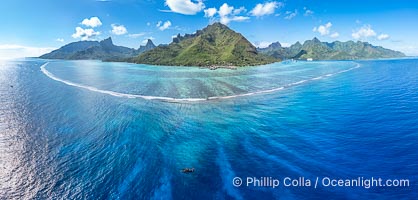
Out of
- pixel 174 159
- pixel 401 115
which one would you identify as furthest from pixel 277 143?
pixel 401 115

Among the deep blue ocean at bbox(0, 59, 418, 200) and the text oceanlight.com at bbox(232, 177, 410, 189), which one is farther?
the deep blue ocean at bbox(0, 59, 418, 200)

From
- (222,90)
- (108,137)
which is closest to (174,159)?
(108,137)

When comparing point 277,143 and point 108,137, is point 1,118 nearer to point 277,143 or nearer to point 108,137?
point 108,137

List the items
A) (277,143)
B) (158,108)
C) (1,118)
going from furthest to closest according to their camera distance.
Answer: (158,108) < (1,118) < (277,143)

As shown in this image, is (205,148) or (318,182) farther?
(205,148)

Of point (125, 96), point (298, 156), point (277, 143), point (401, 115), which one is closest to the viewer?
point (298, 156)

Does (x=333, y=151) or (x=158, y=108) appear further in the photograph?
(x=158, y=108)

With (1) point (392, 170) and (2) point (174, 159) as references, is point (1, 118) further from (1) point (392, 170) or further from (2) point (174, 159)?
(1) point (392, 170)

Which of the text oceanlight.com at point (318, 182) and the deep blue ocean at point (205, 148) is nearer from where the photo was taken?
the text oceanlight.com at point (318, 182)
